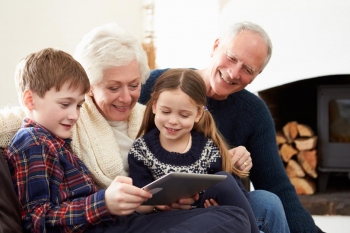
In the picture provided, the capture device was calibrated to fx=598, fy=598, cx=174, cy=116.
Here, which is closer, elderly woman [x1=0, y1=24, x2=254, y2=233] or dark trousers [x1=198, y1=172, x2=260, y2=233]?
elderly woman [x1=0, y1=24, x2=254, y2=233]

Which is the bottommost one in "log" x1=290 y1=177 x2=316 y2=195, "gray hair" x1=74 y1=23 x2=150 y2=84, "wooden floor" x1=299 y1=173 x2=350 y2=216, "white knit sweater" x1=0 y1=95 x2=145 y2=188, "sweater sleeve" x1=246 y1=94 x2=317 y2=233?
"wooden floor" x1=299 y1=173 x2=350 y2=216

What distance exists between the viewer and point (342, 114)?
3.80 meters

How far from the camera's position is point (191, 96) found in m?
1.81

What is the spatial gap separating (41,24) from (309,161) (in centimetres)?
184

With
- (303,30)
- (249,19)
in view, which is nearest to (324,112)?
(303,30)

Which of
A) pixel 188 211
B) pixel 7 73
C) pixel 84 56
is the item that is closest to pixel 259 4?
pixel 7 73

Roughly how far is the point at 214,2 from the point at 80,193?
2.26 meters

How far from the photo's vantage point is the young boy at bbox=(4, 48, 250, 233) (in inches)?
61.2

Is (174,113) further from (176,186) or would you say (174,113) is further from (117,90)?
(176,186)

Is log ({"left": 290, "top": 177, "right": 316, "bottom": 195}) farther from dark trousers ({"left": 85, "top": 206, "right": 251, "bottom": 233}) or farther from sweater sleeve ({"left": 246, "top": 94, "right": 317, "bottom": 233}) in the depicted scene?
dark trousers ({"left": 85, "top": 206, "right": 251, "bottom": 233})

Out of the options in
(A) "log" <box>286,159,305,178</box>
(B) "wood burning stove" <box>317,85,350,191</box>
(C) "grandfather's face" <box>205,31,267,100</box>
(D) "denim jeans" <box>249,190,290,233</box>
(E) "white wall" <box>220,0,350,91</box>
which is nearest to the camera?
(D) "denim jeans" <box>249,190,290,233</box>

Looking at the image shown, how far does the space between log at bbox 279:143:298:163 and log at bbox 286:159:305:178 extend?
0.03 m

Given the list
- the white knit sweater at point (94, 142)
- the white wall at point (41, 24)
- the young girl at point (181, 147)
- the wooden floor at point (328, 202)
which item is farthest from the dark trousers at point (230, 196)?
the wooden floor at point (328, 202)

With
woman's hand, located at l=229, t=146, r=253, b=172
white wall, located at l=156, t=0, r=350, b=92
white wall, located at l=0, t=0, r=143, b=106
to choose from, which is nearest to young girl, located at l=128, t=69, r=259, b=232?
woman's hand, located at l=229, t=146, r=253, b=172
